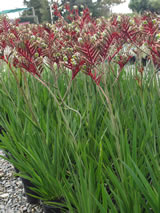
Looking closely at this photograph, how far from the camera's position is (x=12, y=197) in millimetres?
1827

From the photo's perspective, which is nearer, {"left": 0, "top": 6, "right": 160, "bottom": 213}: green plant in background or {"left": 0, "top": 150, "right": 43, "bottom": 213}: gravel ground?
{"left": 0, "top": 6, "right": 160, "bottom": 213}: green plant in background

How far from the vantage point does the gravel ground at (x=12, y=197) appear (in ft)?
5.49

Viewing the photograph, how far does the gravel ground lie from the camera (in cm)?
167

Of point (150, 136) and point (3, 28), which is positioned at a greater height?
point (3, 28)

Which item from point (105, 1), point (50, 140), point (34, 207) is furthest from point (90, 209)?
point (105, 1)

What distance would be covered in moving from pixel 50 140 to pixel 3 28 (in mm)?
1348

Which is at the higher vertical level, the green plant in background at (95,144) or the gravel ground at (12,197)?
the green plant in background at (95,144)

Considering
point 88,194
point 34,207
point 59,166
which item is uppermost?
point 88,194

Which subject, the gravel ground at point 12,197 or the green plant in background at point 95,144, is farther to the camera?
the gravel ground at point 12,197

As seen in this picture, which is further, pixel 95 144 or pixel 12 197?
pixel 12 197

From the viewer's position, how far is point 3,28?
2293mm

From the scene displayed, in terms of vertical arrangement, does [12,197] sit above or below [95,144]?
below

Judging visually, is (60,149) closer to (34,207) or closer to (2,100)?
(34,207)

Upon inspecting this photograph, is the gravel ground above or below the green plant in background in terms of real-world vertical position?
below
